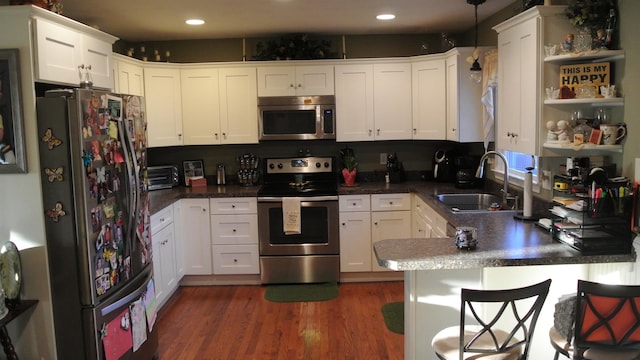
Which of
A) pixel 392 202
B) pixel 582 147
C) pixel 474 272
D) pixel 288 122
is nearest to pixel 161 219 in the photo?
pixel 288 122

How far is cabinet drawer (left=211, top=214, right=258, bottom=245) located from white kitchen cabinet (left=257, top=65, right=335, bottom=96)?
123cm

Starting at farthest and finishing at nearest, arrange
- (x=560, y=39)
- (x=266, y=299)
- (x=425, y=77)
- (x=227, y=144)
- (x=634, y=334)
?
(x=227, y=144) → (x=425, y=77) → (x=266, y=299) → (x=560, y=39) → (x=634, y=334)

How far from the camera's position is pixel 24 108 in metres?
2.54

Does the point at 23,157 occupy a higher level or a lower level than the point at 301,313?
higher

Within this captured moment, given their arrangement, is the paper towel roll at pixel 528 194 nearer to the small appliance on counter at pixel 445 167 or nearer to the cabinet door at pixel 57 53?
the small appliance on counter at pixel 445 167

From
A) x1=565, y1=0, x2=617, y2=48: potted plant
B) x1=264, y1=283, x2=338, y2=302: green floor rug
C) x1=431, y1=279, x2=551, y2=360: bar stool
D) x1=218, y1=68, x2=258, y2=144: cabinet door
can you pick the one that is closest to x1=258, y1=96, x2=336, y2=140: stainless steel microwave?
x1=218, y1=68, x2=258, y2=144: cabinet door

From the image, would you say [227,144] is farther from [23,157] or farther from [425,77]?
[23,157]

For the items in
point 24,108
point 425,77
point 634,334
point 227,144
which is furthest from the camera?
point 227,144

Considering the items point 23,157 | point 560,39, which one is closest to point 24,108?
point 23,157

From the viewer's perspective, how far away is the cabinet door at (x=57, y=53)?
2.66 meters

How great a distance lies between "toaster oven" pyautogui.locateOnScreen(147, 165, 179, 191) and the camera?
498cm

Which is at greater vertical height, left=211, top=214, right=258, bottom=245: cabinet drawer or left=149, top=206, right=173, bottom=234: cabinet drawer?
left=149, top=206, right=173, bottom=234: cabinet drawer

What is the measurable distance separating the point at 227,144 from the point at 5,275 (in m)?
2.86

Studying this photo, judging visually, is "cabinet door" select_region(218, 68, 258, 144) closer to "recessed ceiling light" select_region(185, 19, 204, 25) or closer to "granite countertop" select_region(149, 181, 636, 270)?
"recessed ceiling light" select_region(185, 19, 204, 25)
